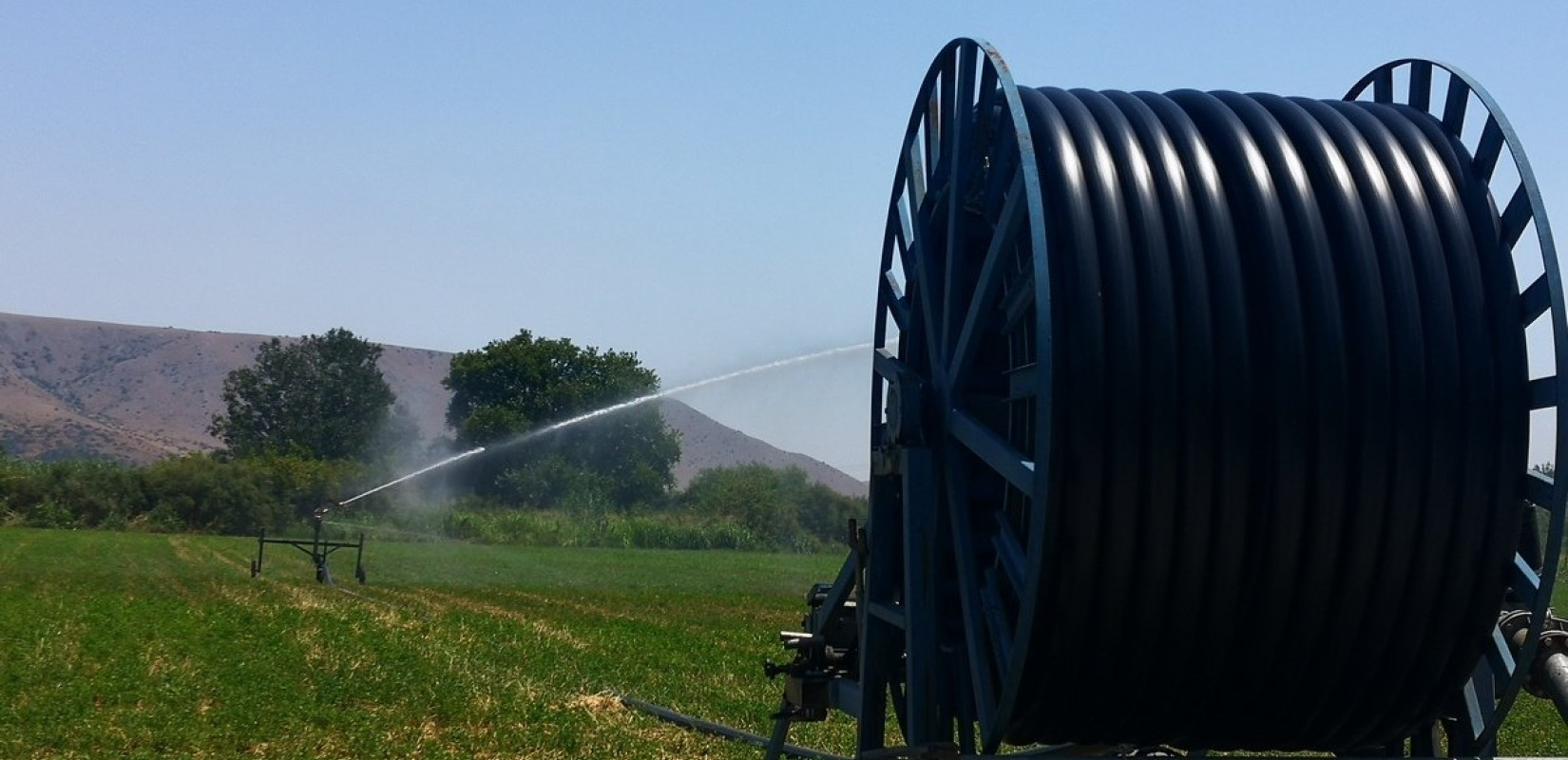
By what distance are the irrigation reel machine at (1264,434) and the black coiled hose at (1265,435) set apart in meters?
0.01

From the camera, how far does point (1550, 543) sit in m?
6.08

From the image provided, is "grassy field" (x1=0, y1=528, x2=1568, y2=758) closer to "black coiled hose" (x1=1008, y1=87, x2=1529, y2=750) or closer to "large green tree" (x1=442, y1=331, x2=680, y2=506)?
"black coiled hose" (x1=1008, y1=87, x2=1529, y2=750)

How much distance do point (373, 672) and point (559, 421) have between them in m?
79.8

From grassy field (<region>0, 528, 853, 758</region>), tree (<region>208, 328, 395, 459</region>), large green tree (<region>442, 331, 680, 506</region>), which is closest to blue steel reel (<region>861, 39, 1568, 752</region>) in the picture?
grassy field (<region>0, 528, 853, 758</region>)

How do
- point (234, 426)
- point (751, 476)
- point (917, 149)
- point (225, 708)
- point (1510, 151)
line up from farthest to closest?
1. point (234, 426)
2. point (751, 476)
3. point (225, 708)
4. point (917, 149)
5. point (1510, 151)

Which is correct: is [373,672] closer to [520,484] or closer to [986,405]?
[986,405]

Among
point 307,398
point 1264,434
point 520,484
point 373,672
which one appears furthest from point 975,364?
point 307,398

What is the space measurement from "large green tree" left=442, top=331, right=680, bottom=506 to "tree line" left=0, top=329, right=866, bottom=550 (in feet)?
0.26

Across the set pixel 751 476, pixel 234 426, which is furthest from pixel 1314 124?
pixel 234 426

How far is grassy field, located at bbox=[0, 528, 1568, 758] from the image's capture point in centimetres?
1264

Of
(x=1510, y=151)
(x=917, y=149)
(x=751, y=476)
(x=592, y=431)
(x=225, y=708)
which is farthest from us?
(x=592, y=431)

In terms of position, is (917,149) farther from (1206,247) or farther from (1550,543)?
(1550,543)

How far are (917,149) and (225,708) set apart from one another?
7847 mm

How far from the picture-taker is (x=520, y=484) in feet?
258
